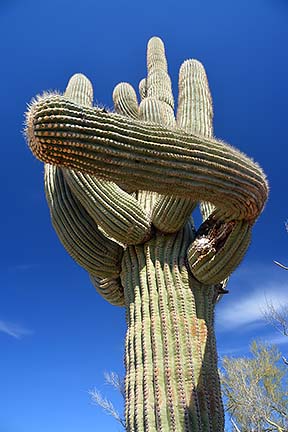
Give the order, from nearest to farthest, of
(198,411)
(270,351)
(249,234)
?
(198,411) < (249,234) < (270,351)

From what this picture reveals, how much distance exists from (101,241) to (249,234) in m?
1.30

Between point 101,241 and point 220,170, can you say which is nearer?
point 220,170

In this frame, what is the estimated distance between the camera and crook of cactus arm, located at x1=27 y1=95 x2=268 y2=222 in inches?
97.1

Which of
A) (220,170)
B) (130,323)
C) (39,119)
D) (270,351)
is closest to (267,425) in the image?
(270,351)

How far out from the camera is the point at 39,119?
2.46 meters

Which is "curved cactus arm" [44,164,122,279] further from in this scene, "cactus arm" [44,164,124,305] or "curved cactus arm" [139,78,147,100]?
"curved cactus arm" [139,78,147,100]

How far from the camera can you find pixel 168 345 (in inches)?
124

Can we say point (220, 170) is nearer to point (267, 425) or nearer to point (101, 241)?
point (101, 241)

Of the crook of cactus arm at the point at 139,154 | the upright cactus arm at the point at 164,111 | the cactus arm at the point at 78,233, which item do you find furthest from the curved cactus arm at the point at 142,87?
the crook of cactus arm at the point at 139,154

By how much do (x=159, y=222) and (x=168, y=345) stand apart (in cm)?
102

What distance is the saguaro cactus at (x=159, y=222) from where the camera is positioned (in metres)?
2.56

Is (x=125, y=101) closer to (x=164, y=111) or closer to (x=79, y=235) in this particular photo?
(x=164, y=111)

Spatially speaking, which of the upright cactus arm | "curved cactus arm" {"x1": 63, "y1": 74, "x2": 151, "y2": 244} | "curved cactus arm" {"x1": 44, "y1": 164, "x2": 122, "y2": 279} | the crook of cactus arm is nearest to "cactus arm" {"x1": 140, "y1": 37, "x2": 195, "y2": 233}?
the upright cactus arm

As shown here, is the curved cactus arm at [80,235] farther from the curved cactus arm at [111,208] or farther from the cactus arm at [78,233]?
the curved cactus arm at [111,208]
